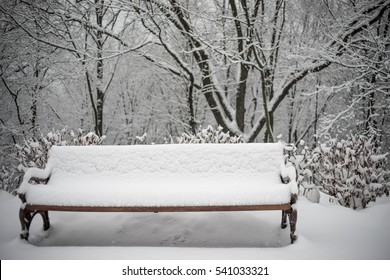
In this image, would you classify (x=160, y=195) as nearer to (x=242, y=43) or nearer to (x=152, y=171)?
(x=152, y=171)

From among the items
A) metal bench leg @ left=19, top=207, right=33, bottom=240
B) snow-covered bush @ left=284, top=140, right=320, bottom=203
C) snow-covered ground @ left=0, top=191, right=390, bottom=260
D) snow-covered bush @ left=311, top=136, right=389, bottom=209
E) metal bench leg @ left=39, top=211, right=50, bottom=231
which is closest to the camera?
snow-covered ground @ left=0, top=191, right=390, bottom=260

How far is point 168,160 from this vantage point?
4.05m

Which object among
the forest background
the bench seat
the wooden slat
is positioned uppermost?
the forest background

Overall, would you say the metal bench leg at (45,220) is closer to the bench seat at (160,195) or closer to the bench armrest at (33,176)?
the bench armrest at (33,176)

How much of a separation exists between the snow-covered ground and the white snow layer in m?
0.62

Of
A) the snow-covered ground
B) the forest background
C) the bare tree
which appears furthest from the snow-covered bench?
the bare tree

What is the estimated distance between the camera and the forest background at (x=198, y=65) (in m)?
7.22

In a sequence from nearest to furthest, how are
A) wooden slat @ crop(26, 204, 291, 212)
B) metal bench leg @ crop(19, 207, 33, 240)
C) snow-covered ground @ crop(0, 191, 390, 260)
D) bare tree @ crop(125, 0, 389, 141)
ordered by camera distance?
snow-covered ground @ crop(0, 191, 390, 260) → wooden slat @ crop(26, 204, 291, 212) → metal bench leg @ crop(19, 207, 33, 240) → bare tree @ crop(125, 0, 389, 141)

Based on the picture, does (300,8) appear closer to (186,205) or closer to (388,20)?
(388,20)

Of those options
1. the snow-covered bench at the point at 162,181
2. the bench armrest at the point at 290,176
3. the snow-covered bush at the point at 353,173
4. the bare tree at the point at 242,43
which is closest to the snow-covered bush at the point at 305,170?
the snow-covered bush at the point at 353,173

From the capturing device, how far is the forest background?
722 cm

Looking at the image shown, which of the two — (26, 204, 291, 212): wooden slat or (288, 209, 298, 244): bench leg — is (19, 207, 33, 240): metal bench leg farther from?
(288, 209, 298, 244): bench leg

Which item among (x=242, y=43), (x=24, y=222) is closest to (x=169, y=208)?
(x=24, y=222)

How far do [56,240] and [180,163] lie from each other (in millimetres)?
1886
